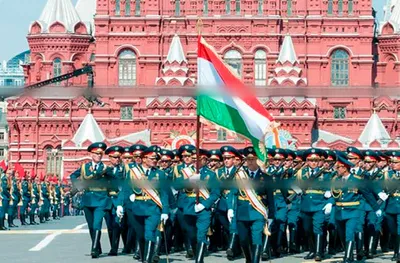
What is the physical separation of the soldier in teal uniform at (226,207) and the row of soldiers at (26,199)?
9854mm

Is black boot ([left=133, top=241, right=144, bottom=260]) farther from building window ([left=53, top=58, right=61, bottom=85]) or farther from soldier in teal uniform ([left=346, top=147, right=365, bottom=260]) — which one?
building window ([left=53, top=58, right=61, bottom=85])

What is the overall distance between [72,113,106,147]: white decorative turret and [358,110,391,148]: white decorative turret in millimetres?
11975

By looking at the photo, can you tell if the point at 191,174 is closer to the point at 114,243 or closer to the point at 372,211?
the point at 114,243

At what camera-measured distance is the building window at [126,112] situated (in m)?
60.6

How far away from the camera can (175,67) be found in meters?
59.4

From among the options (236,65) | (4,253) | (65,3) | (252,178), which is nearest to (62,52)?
(65,3)

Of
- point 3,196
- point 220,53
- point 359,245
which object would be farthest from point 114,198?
point 220,53

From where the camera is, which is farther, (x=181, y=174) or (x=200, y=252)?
(x=181, y=174)

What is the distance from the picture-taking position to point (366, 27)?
199ft

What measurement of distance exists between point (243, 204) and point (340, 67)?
48.9m

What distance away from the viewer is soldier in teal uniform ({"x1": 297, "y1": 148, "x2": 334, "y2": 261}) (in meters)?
15.1

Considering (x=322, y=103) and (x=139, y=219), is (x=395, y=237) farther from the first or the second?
A: (x=322, y=103)

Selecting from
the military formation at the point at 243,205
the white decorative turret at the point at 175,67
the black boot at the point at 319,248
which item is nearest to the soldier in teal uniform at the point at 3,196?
the military formation at the point at 243,205

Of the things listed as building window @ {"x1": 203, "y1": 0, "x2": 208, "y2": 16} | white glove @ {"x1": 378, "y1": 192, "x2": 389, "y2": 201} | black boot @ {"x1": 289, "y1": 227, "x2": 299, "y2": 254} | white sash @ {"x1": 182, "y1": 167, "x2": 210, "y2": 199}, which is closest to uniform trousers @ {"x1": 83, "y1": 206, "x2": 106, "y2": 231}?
white sash @ {"x1": 182, "y1": 167, "x2": 210, "y2": 199}
